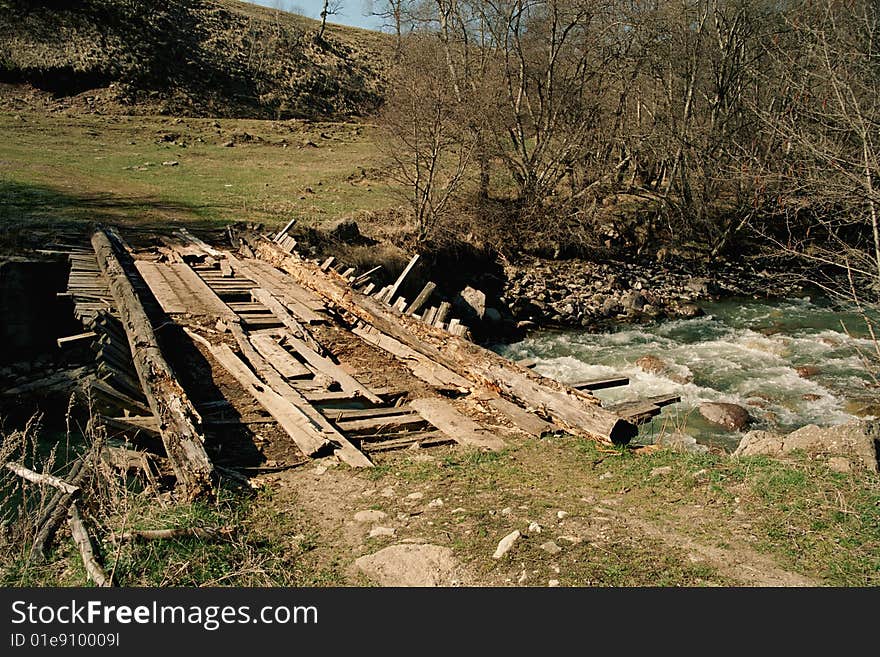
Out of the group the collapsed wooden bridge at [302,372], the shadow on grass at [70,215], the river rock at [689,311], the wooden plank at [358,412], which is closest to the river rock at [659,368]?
the river rock at [689,311]

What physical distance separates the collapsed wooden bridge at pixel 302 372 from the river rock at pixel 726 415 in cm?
218

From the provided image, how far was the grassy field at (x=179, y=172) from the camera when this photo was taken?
1647cm

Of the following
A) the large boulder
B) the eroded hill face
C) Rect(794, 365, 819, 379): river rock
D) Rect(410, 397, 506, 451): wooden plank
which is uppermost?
the eroded hill face

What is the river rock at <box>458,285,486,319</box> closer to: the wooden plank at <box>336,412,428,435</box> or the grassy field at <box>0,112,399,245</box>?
the grassy field at <box>0,112,399,245</box>

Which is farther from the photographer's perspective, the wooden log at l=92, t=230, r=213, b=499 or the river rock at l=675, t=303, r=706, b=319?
the river rock at l=675, t=303, r=706, b=319

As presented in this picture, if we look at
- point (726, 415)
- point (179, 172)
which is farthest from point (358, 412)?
point (179, 172)

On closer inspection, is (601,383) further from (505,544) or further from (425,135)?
(425,135)

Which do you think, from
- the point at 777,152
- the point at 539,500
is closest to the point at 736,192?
the point at 777,152

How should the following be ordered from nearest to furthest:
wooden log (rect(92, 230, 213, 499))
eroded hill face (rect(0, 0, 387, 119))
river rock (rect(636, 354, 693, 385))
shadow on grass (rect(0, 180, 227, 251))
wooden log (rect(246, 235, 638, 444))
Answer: wooden log (rect(92, 230, 213, 499))
wooden log (rect(246, 235, 638, 444))
river rock (rect(636, 354, 693, 385))
shadow on grass (rect(0, 180, 227, 251))
eroded hill face (rect(0, 0, 387, 119))

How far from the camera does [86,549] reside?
421cm

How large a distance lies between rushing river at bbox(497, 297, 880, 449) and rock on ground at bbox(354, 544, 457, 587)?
472cm

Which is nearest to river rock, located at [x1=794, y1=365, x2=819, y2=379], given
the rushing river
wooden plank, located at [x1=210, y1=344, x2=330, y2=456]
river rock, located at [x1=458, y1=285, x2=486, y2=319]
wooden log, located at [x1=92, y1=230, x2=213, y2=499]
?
the rushing river

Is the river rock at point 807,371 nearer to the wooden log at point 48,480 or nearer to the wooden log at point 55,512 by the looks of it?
the wooden log at point 55,512

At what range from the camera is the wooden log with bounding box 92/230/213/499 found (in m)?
5.37
